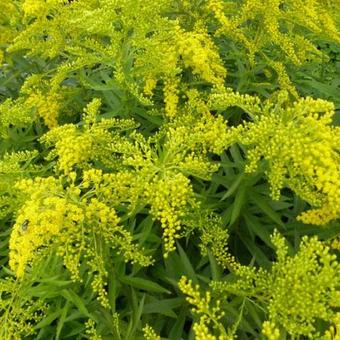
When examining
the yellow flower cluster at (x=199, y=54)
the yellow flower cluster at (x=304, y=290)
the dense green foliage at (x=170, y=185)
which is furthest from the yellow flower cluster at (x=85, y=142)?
the yellow flower cluster at (x=304, y=290)

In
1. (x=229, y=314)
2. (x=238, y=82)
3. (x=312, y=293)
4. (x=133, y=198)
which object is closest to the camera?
(x=312, y=293)

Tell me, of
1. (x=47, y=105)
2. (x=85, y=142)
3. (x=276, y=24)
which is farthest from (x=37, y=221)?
(x=276, y=24)

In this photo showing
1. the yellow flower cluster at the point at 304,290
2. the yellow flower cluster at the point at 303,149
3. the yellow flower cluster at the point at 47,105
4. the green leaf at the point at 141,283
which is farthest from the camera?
the yellow flower cluster at the point at 47,105

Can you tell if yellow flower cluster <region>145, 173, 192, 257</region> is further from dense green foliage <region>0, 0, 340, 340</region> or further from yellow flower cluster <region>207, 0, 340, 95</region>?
yellow flower cluster <region>207, 0, 340, 95</region>

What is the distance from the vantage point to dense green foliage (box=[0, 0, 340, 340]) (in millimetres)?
2191

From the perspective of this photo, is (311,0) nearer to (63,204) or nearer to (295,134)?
(295,134)

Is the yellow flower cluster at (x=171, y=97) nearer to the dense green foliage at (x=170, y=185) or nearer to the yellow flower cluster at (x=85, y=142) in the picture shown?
the dense green foliage at (x=170, y=185)

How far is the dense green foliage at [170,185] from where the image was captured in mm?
2191

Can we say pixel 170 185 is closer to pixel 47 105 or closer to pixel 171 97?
pixel 171 97

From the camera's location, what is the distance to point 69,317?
2723 millimetres

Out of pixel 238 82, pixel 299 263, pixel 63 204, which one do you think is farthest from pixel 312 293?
pixel 238 82

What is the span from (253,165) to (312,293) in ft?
2.02

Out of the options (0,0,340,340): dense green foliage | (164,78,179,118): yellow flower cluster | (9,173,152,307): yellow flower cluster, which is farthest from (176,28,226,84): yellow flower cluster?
(9,173,152,307): yellow flower cluster

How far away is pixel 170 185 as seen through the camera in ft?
7.35
